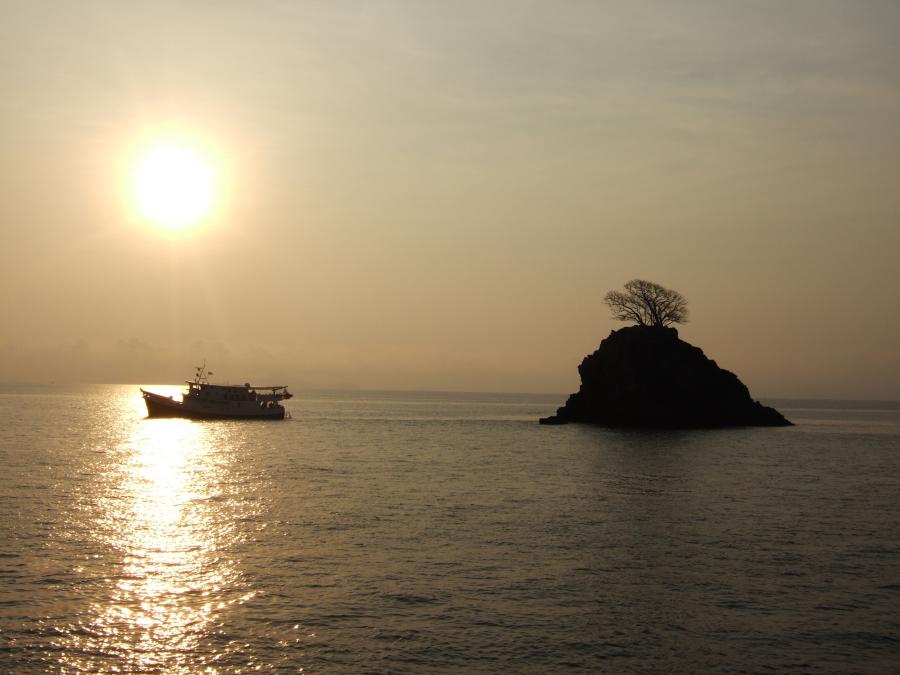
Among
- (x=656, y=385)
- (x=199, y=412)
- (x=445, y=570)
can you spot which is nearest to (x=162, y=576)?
(x=445, y=570)

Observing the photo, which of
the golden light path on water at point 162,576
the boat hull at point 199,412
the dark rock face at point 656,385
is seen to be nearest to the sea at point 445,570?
the golden light path on water at point 162,576

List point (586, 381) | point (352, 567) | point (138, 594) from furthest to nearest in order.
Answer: point (586, 381) → point (352, 567) → point (138, 594)

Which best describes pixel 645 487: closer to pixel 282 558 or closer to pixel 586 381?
pixel 282 558

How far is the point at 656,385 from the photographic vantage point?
391 ft

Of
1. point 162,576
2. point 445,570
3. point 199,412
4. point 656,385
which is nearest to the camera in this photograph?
point 162,576

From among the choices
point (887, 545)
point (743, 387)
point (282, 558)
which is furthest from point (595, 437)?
point (282, 558)

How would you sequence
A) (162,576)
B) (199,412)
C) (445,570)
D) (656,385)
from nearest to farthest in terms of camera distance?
1. (162,576)
2. (445,570)
3. (656,385)
4. (199,412)

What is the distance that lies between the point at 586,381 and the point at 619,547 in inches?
3837

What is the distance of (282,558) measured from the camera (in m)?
31.7

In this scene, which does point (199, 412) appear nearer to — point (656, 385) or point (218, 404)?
point (218, 404)

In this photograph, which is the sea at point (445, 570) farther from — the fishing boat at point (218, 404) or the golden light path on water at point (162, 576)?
the fishing boat at point (218, 404)

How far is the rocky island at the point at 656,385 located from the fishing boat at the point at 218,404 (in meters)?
58.6

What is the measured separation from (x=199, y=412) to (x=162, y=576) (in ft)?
386

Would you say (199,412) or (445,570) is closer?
(445,570)
